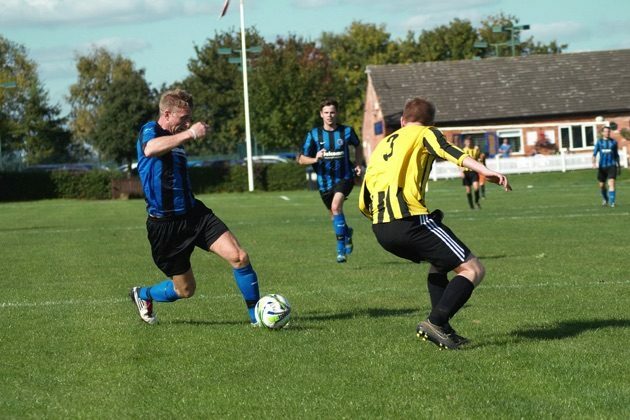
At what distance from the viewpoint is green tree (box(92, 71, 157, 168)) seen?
A: 77062 millimetres

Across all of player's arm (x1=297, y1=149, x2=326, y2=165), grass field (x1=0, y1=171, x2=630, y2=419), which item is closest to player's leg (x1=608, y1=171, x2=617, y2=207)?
grass field (x1=0, y1=171, x2=630, y2=419)

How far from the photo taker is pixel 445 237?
7.67 m

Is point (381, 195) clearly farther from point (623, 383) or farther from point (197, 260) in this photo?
point (197, 260)

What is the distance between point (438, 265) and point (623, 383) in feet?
5.85

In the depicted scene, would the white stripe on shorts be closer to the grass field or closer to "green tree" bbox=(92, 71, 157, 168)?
the grass field

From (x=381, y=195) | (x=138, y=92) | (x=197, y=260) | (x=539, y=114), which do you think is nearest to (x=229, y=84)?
(x=138, y=92)

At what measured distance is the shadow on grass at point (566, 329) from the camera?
8148 millimetres

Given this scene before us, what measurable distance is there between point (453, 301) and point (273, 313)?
1680mm

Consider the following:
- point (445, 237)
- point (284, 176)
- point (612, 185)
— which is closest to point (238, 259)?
point (445, 237)

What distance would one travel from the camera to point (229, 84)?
93875mm

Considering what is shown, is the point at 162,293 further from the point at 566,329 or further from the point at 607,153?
the point at 607,153

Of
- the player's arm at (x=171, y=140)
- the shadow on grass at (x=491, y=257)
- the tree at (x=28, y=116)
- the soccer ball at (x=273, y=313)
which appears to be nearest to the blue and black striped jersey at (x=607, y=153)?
the shadow on grass at (x=491, y=257)

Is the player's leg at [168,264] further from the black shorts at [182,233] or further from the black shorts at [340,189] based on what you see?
the black shorts at [340,189]

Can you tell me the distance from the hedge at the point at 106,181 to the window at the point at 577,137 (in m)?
16.2
